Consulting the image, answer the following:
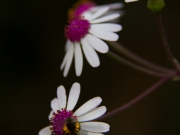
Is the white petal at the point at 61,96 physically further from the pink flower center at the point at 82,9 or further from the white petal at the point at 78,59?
the pink flower center at the point at 82,9

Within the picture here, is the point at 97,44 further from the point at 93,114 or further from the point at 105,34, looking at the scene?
the point at 93,114

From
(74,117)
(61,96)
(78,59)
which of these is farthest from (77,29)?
(74,117)

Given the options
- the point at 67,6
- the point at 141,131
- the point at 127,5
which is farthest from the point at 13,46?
the point at 141,131

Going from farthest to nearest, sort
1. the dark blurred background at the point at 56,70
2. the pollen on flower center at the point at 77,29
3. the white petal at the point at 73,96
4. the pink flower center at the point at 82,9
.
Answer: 1. the dark blurred background at the point at 56,70
2. the pink flower center at the point at 82,9
3. the pollen on flower center at the point at 77,29
4. the white petal at the point at 73,96

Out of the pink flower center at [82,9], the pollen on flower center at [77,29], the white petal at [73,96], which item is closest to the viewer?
the white petal at [73,96]

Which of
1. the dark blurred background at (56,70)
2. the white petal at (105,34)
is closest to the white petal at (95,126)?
the white petal at (105,34)

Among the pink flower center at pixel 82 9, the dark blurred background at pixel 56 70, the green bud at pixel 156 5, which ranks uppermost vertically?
the pink flower center at pixel 82 9

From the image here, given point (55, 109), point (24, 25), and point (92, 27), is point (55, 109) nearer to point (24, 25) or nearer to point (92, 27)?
point (92, 27)
